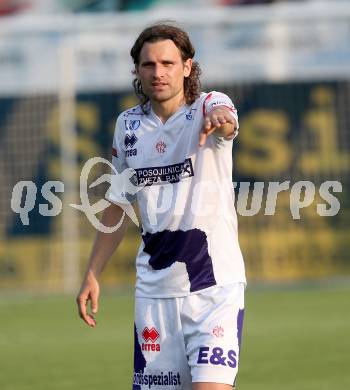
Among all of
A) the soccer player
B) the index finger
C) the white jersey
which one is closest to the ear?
the soccer player

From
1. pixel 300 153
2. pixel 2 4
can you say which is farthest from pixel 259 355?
pixel 2 4

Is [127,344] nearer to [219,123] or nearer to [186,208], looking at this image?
[186,208]

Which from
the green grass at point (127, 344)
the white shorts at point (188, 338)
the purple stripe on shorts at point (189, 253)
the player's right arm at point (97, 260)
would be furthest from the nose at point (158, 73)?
the green grass at point (127, 344)

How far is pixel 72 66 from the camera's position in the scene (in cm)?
2028

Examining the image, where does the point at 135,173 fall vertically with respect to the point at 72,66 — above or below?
below

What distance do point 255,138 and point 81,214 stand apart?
9.19 feet

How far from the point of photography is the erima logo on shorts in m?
6.58

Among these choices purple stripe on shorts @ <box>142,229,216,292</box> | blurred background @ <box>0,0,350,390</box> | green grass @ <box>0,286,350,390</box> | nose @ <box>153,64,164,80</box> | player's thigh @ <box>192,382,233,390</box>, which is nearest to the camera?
player's thigh @ <box>192,382,233,390</box>

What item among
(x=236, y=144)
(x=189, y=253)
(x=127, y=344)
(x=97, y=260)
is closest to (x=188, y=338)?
(x=189, y=253)

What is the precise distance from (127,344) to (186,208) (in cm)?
672

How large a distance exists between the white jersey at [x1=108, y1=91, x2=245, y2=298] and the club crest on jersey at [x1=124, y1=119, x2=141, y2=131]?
117mm

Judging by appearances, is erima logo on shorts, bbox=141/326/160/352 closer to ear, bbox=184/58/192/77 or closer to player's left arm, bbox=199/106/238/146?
player's left arm, bbox=199/106/238/146

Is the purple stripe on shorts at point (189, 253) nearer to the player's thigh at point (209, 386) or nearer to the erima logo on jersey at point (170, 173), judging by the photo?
the erima logo on jersey at point (170, 173)

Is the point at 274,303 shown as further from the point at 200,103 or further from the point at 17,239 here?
the point at 200,103
